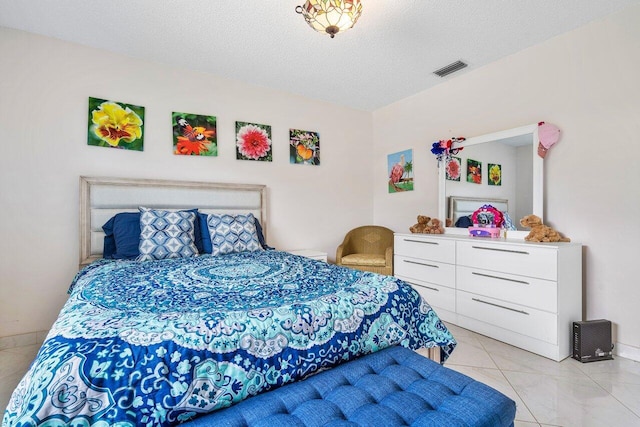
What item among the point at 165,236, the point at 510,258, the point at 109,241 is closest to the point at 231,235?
the point at 165,236

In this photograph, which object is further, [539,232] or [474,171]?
[474,171]

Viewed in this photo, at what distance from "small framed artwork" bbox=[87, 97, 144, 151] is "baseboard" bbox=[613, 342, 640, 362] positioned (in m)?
4.18

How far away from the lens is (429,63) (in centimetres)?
295

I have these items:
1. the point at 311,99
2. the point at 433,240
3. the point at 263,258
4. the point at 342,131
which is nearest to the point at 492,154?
the point at 433,240

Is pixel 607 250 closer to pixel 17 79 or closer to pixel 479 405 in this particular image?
pixel 479 405

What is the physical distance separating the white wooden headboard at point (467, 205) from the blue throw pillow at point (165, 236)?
2.65 meters

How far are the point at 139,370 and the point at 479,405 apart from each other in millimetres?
1034

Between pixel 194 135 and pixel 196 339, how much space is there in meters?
2.59

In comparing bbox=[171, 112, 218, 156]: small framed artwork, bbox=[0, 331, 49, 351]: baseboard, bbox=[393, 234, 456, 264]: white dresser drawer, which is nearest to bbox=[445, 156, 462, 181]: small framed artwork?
bbox=[393, 234, 456, 264]: white dresser drawer

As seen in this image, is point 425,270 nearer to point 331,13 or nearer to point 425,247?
point 425,247

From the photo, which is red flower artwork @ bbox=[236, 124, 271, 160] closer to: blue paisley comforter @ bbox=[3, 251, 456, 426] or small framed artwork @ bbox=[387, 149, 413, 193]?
small framed artwork @ bbox=[387, 149, 413, 193]

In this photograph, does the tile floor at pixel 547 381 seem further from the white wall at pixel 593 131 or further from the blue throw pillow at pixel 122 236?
the blue throw pillow at pixel 122 236

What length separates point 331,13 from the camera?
5.85ft

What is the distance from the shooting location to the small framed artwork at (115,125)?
264 cm
